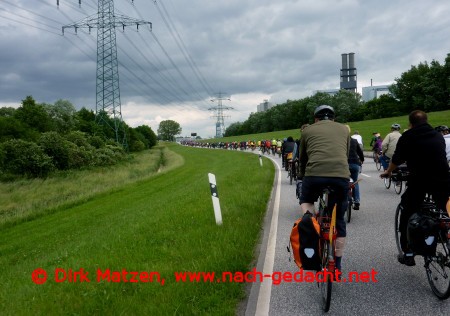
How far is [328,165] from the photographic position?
14.3ft

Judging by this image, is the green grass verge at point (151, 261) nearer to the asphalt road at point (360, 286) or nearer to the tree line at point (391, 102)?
the asphalt road at point (360, 286)

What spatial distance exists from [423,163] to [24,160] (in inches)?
1324

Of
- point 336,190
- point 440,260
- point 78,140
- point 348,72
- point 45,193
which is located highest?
point 348,72

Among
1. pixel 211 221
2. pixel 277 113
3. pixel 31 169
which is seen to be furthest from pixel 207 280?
pixel 277 113

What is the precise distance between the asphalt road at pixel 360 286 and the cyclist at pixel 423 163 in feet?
1.51

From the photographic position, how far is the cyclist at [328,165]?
172 inches

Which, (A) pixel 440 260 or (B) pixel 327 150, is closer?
(A) pixel 440 260

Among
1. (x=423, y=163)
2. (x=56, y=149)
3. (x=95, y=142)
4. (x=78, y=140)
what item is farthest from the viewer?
(x=95, y=142)

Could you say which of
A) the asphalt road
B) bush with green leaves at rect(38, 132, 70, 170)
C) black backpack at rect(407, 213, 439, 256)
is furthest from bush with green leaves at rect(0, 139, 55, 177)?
black backpack at rect(407, 213, 439, 256)

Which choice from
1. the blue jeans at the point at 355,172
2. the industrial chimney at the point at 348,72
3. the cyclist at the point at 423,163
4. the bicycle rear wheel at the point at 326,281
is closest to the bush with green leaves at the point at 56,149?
the blue jeans at the point at 355,172

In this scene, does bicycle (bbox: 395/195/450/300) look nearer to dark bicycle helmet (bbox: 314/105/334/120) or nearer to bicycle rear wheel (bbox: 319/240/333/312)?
bicycle rear wheel (bbox: 319/240/333/312)

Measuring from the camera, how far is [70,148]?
3825cm

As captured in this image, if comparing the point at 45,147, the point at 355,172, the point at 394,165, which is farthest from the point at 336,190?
the point at 45,147

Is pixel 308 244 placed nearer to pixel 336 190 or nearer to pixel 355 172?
pixel 336 190
